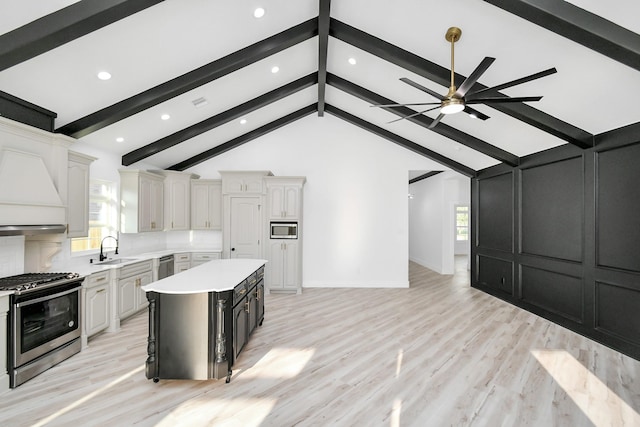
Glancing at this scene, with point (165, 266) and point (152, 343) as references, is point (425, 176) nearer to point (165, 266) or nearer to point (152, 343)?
point (165, 266)

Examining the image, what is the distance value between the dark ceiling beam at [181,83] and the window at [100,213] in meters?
1.09

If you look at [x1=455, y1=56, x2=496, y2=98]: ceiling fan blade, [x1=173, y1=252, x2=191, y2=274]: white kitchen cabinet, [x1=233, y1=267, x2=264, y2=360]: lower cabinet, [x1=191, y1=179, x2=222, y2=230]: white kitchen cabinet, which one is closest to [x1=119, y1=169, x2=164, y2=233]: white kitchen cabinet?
[x1=173, y1=252, x2=191, y2=274]: white kitchen cabinet

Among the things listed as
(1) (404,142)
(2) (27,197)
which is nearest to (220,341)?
(2) (27,197)

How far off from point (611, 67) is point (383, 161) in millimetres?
3968

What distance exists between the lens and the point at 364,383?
2.62 metres

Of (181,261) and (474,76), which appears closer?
(474,76)

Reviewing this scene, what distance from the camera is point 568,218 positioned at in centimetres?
397

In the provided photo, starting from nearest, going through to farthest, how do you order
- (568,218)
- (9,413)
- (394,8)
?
(9,413) → (394,8) → (568,218)

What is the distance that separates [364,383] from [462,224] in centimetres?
1016

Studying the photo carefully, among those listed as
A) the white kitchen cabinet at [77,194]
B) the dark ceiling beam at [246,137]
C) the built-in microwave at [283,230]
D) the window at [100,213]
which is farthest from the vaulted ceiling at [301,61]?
the built-in microwave at [283,230]

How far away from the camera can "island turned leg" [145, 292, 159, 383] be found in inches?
100

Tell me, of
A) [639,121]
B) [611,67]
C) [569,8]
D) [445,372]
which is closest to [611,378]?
[445,372]

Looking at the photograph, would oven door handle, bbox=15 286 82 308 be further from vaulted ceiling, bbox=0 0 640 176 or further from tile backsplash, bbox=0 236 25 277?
vaulted ceiling, bbox=0 0 640 176

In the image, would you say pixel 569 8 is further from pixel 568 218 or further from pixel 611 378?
pixel 611 378
